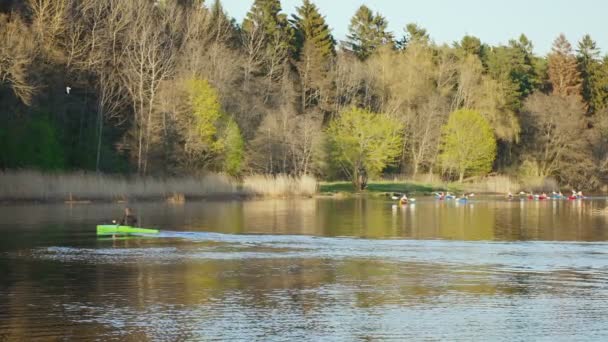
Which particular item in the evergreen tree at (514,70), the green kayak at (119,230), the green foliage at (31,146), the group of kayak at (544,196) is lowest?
the green kayak at (119,230)

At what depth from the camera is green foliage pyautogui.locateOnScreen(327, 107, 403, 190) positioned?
319 feet

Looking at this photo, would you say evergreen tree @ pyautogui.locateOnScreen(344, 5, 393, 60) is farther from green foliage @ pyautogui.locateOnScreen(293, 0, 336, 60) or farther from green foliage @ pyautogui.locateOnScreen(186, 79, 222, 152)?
green foliage @ pyautogui.locateOnScreen(186, 79, 222, 152)

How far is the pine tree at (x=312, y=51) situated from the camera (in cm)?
10938

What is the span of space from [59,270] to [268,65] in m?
77.9

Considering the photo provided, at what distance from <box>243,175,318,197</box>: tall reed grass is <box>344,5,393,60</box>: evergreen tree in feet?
142

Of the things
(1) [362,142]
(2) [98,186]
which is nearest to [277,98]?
(1) [362,142]

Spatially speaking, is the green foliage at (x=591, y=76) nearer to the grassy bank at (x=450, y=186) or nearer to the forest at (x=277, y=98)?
the forest at (x=277, y=98)

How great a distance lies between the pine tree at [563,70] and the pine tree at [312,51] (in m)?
29.2

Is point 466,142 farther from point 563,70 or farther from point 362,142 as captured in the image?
point 563,70

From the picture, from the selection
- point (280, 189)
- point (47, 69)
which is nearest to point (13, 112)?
point (47, 69)

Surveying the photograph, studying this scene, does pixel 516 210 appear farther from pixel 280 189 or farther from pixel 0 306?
pixel 0 306

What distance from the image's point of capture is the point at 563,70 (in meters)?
125

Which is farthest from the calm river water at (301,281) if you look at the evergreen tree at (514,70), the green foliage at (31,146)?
the evergreen tree at (514,70)

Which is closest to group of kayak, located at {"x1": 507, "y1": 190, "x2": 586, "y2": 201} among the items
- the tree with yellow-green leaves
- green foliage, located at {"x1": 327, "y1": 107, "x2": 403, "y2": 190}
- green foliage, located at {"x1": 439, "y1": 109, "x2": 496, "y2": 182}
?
green foliage, located at {"x1": 327, "y1": 107, "x2": 403, "y2": 190}
